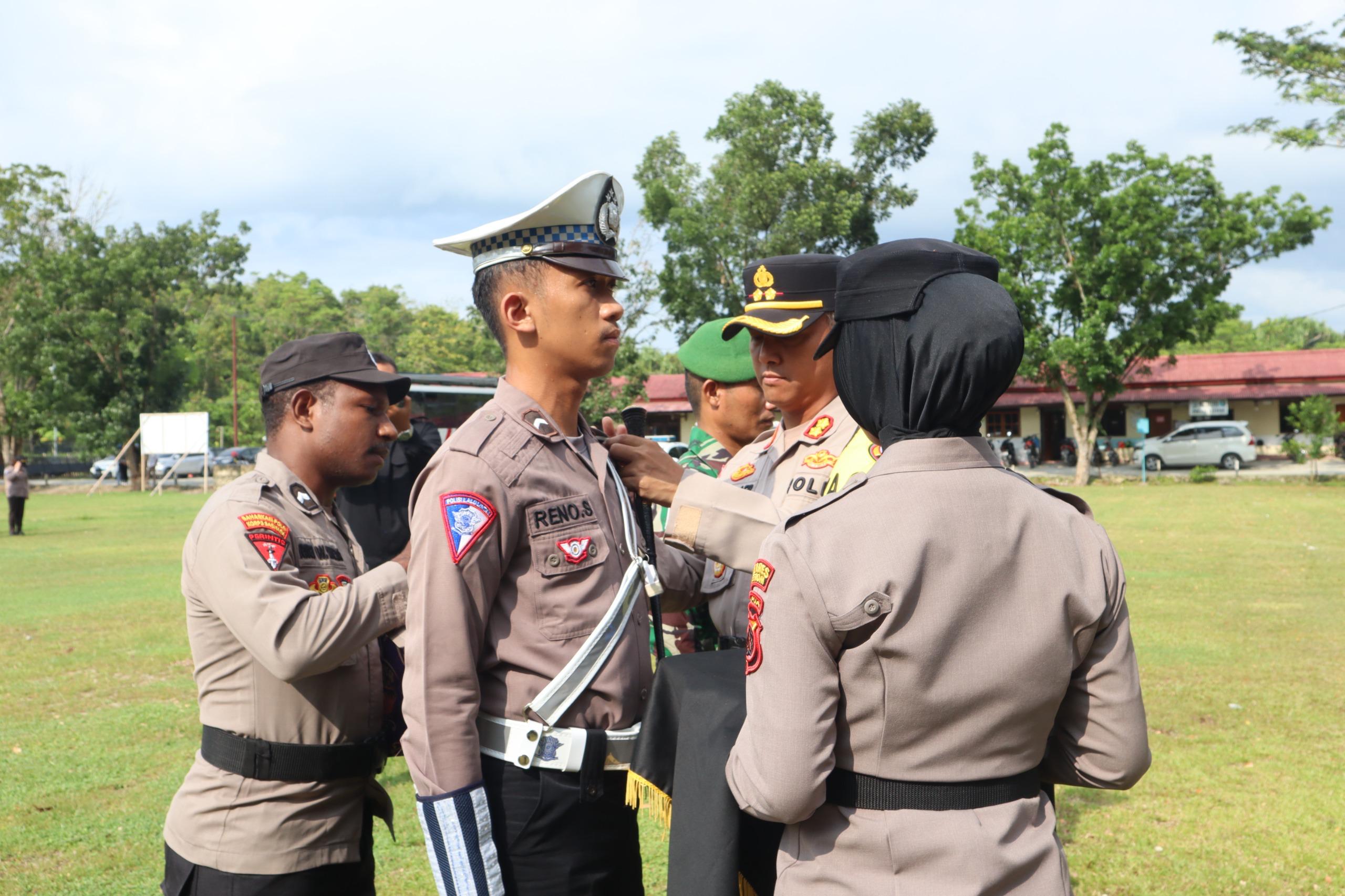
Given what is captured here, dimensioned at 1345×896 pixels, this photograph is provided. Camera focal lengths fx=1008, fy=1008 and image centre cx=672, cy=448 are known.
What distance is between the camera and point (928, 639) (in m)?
1.55

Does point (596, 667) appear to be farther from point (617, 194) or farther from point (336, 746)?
point (617, 194)

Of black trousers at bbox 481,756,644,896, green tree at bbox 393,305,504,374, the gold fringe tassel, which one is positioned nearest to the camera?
the gold fringe tassel

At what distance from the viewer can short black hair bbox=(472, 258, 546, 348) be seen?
2.33m

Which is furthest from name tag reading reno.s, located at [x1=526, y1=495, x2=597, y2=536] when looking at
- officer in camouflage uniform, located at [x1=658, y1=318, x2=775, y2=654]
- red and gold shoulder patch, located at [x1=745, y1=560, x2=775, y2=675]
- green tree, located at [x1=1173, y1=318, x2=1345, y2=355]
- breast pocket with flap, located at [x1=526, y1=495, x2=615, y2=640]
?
green tree, located at [x1=1173, y1=318, x2=1345, y2=355]

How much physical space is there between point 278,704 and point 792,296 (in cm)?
176

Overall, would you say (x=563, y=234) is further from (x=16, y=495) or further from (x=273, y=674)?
(x=16, y=495)

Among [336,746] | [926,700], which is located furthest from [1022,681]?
[336,746]

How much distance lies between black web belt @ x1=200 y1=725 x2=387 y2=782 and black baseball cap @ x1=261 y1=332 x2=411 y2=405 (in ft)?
3.11

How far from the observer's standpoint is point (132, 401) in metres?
37.5

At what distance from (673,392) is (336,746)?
143 ft

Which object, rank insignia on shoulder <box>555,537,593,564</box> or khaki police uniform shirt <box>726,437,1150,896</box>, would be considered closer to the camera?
khaki police uniform shirt <box>726,437,1150,896</box>

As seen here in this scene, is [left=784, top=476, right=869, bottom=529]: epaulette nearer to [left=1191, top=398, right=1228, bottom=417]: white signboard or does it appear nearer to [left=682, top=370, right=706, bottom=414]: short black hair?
[left=682, top=370, right=706, bottom=414]: short black hair

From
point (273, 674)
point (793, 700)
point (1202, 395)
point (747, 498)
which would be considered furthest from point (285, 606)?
point (1202, 395)

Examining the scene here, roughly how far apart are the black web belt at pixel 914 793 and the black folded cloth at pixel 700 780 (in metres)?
0.20
